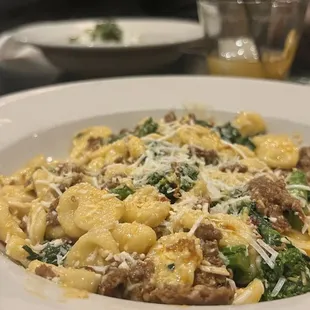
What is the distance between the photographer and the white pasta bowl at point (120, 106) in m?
2.02

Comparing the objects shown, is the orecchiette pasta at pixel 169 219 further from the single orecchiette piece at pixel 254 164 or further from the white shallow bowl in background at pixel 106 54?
the white shallow bowl in background at pixel 106 54

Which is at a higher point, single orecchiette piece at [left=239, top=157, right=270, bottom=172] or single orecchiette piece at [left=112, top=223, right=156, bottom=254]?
single orecchiette piece at [left=112, top=223, right=156, bottom=254]

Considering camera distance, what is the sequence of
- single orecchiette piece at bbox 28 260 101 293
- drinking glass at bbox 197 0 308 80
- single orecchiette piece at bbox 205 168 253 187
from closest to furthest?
single orecchiette piece at bbox 28 260 101 293, single orecchiette piece at bbox 205 168 253 187, drinking glass at bbox 197 0 308 80

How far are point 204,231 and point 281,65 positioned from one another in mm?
1306

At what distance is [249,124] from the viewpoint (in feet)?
6.93

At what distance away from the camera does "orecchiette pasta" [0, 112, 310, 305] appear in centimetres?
128

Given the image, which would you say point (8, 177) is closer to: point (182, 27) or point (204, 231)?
point (204, 231)

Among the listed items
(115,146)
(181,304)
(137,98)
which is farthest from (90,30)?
(181,304)

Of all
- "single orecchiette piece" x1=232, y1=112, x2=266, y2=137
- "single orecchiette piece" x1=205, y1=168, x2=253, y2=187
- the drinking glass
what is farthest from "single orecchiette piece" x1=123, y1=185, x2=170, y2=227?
the drinking glass

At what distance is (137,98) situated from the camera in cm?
227

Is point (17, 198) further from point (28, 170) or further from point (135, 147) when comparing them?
point (135, 147)

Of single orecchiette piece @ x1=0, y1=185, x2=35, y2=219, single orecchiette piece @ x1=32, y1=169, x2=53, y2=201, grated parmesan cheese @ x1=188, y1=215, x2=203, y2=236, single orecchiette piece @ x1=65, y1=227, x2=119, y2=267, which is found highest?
grated parmesan cheese @ x1=188, y1=215, x2=203, y2=236

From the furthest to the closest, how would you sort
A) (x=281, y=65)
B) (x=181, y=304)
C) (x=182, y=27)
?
(x=182, y=27) → (x=281, y=65) → (x=181, y=304)

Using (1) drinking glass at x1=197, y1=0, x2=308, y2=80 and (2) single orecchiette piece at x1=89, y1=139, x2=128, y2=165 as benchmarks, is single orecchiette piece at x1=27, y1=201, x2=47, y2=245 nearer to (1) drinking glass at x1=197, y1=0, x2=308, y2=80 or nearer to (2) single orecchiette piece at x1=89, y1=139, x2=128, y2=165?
(2) single orecchiette piece at x1=89, y1=139, x2=128, y2=165
